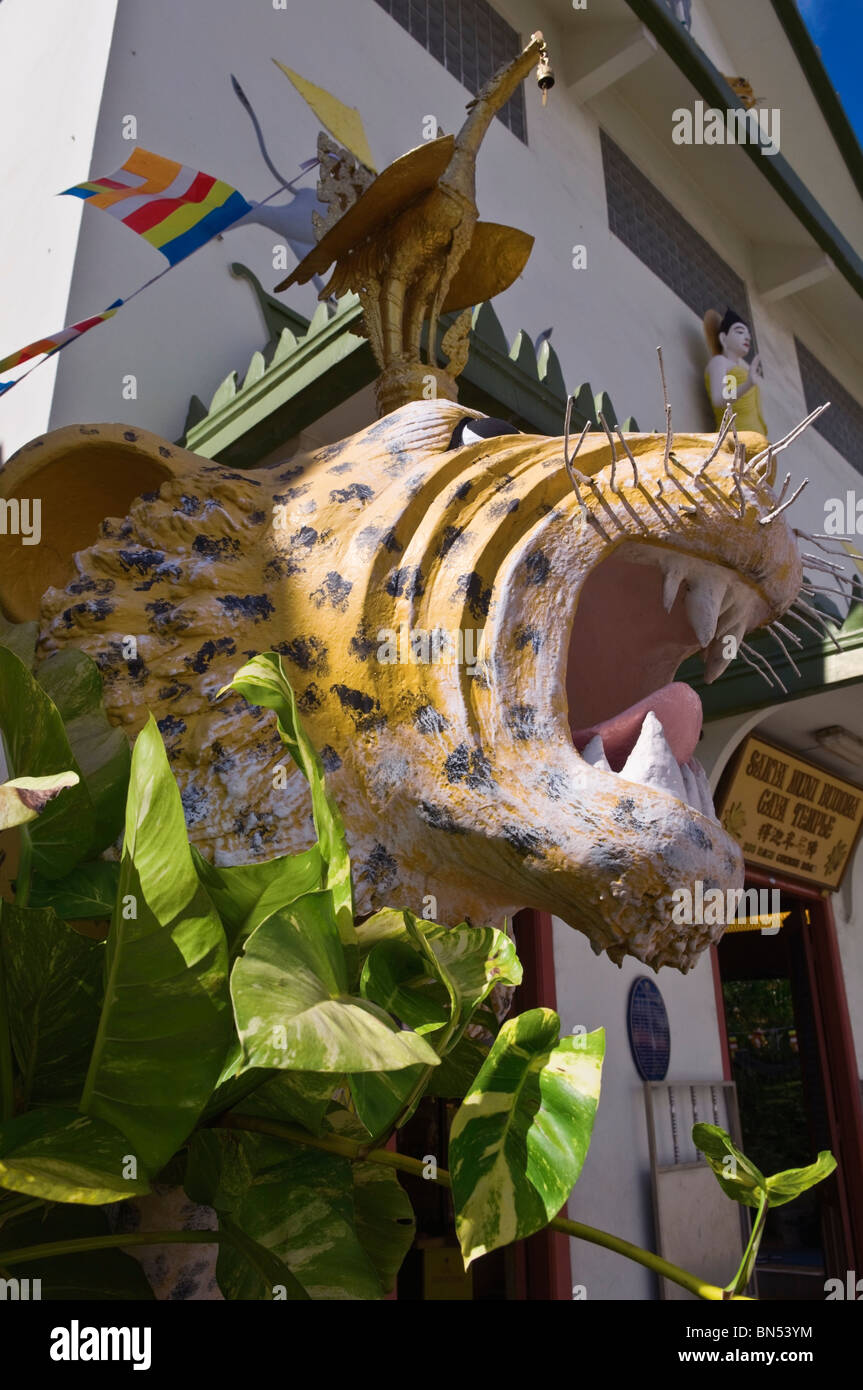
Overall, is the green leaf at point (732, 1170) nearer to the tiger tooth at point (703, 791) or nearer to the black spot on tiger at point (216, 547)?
the tiger tooth at point (703, 791)

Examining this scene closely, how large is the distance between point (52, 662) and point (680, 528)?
1.86 ft

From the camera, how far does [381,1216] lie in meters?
0.66

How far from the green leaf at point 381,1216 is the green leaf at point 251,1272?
0.43 feet

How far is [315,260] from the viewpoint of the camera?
131cm

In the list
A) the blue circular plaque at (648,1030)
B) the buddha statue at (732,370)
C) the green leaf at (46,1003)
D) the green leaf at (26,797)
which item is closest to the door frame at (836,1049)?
the blue circular plaque at (648,1030)

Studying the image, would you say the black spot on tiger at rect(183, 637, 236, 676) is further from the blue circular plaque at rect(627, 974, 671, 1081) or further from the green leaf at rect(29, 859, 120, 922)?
the blue circular plaque at rect(627, 974, 671, 1081)

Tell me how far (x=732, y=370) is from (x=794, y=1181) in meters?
4.66

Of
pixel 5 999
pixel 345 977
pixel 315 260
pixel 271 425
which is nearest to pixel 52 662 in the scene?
pixel 5 999

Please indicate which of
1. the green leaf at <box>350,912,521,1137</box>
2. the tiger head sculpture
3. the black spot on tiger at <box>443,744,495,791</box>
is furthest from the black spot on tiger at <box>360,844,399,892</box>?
the green leaf at <box>350,912,521,1137</box>

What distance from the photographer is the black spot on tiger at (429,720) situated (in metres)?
0.89

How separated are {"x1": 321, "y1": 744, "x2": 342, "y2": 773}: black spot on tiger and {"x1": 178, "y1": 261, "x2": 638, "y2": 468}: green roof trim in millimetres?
815

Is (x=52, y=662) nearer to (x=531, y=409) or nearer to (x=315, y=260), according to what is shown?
(x=315, y=260)

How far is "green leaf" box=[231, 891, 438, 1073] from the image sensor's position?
38cm
